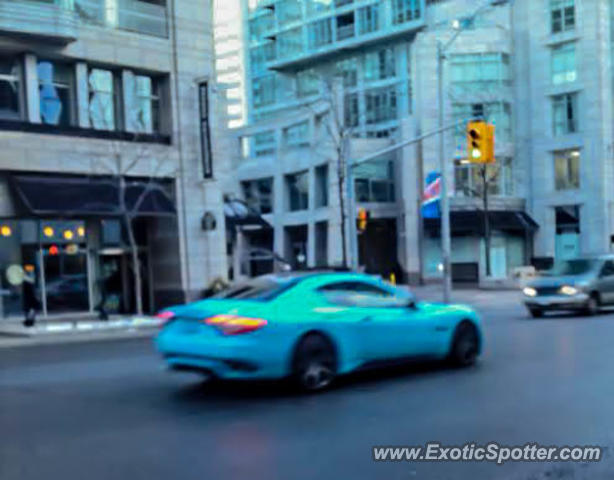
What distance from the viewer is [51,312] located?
23203 millimetres

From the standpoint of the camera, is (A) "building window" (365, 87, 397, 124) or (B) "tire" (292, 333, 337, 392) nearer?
(B) "tire" (292, 333, 337, 392)

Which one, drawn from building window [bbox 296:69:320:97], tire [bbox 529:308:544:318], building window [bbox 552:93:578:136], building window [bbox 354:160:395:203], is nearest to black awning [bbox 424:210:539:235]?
building window [bbox 354:160:395:203]

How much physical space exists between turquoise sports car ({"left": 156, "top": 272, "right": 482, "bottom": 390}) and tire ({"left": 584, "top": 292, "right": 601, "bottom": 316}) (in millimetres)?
10264

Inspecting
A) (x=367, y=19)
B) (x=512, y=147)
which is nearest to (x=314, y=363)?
(x=512, y=147)

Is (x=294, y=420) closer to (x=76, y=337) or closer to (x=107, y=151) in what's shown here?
(x=76, y=337)

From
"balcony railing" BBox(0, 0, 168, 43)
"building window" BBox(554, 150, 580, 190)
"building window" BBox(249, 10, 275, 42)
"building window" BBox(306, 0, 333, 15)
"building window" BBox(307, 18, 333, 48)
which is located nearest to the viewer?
"balcony railing" BBox(0, 0, 168, 43)

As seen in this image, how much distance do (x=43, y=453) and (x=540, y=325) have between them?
13.0 metres

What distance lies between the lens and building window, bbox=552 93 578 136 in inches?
1816

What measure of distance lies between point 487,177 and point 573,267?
83.6 feet

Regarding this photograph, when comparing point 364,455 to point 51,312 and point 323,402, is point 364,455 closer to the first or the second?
point 323,402

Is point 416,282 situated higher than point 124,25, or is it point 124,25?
point 124,25

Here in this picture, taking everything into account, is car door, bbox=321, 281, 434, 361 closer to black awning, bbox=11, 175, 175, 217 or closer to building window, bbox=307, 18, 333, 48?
black awning, bbox=11, 175, 175, 217

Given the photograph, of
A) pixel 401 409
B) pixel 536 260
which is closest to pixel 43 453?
pixel 401 409

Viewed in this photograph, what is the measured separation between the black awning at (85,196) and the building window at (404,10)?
40.4 meters
